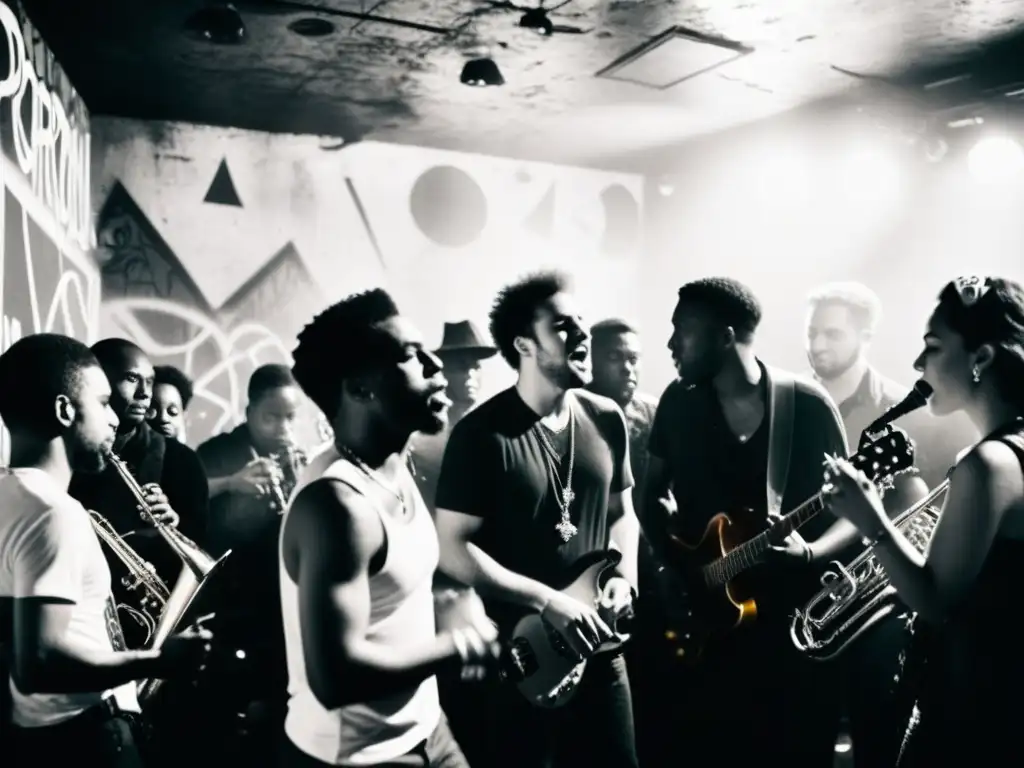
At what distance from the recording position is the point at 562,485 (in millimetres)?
3410

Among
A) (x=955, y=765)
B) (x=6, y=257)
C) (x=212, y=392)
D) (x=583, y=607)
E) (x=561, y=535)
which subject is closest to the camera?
(x=955, y=765)

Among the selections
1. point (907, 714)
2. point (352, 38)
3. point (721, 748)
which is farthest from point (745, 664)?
point (352, 38)

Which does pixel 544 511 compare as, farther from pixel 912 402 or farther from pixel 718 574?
pixel 912 402

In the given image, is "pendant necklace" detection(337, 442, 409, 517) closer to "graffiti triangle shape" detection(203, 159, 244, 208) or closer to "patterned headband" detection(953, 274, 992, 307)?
"patterned headband" detection(953, 274, 992, 307)

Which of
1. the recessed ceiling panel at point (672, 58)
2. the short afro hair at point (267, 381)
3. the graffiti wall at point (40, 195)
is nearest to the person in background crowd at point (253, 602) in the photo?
the short afro hair at point (267, 381)

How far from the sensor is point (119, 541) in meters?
3.54

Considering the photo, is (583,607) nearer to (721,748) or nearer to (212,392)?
(721,748)

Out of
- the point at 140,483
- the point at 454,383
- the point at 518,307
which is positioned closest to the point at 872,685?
the point at 518,307

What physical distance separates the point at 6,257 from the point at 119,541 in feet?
3.99

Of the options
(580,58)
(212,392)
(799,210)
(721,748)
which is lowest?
(721,748)

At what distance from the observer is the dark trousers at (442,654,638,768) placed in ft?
10.1

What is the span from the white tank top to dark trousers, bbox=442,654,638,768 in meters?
0.92

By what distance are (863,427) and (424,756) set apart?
3.31 metres

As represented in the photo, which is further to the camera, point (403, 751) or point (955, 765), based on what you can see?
point (955, 765)
